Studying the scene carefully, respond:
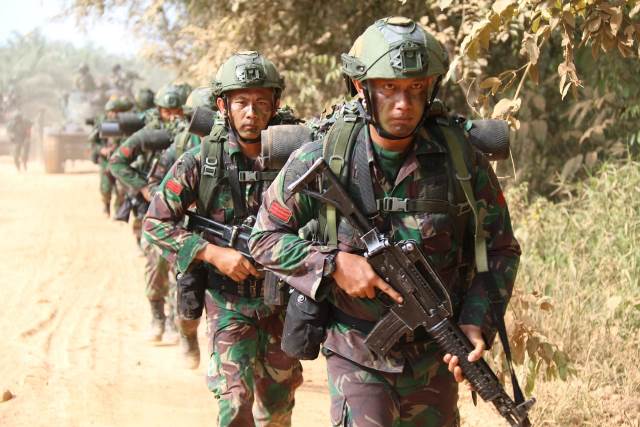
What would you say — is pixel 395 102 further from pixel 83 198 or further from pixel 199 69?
pixel 83 198

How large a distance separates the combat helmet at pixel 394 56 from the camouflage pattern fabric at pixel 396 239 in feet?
0.58

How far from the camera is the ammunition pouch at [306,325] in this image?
3.40m

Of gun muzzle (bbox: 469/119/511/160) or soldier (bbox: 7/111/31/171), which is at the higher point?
gun muzzle (bbox: 469/119/511/160)

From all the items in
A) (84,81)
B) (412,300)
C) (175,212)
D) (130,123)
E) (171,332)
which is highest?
(84,81)

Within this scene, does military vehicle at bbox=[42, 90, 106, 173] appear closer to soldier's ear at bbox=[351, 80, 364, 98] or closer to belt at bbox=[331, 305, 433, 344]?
soldier's ear at bbox=[351, 80, 364, 98]

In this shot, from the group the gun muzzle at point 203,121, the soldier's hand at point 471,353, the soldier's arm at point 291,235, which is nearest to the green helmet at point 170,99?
the gun muzzle at point 203,121

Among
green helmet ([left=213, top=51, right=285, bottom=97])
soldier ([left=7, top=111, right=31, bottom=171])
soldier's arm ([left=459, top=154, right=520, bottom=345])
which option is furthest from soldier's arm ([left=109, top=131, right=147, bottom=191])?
soldier ([left=7, top=111, right=31, bottom=171])

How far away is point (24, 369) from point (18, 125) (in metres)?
25.4

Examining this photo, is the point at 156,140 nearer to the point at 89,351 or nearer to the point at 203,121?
the point at 89,351

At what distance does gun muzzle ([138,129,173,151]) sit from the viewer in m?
7.96

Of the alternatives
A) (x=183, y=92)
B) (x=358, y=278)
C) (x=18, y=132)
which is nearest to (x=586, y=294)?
(x=358, y=278)

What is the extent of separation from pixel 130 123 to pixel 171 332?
2.63 meters

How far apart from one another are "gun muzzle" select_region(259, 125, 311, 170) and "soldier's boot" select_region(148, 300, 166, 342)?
4.73 meters

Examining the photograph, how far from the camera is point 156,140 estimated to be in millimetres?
7992
